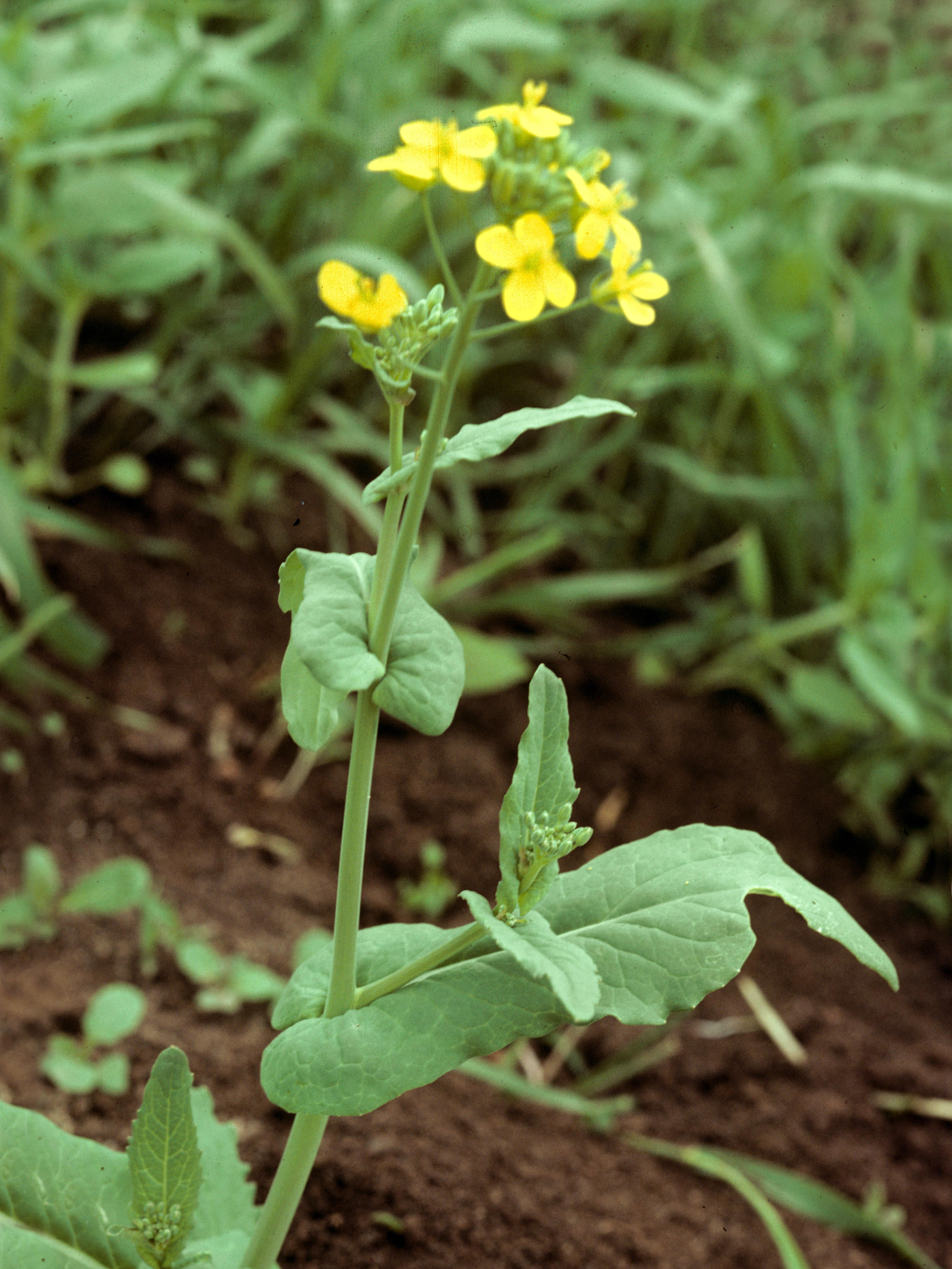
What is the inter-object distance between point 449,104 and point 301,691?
161cm

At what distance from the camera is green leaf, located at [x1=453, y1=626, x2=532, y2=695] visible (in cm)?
143

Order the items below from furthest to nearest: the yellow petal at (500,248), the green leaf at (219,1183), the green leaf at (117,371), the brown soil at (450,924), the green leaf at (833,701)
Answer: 1. the green leaf at (833,701)
2. the green leaf at (117,371)
3. the brown soil at (450,924)
4. the green leaf at (219,1183)
5. the yellow petal at (500,248)

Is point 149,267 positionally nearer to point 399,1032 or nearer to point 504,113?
point 504,113

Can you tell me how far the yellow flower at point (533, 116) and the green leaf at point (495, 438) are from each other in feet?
0.42

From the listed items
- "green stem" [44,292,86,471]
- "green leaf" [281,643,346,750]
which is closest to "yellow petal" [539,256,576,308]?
"green leaf" [281,643,346,750]

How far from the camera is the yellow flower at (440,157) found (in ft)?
1.83

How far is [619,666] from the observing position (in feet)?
5.69

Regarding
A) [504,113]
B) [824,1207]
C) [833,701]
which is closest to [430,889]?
[824,1207]

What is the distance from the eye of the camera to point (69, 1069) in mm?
989

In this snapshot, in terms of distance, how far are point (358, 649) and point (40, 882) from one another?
0.69 metres

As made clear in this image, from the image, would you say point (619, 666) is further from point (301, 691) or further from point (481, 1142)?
point (301, 691)

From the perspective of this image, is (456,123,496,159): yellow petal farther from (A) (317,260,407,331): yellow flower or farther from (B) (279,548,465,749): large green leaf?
(B) (279,548,465,749): large green leaf

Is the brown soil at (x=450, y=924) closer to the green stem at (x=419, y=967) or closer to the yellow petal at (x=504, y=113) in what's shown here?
the green stem at (x=419, y=967)

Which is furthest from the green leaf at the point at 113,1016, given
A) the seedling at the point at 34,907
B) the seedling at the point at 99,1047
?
the seedling at the point at 34,907
